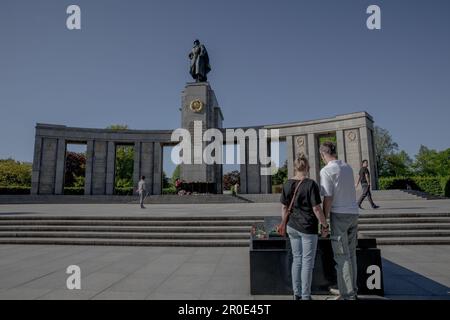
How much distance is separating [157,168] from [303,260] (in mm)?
31790

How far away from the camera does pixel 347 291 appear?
374cm

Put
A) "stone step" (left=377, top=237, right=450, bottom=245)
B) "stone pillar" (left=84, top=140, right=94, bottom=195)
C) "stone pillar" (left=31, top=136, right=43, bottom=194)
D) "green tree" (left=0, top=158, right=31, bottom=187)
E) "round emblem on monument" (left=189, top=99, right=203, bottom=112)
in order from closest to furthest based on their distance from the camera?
"stone step" (left=377, top=237, right=450, bottom=245) < "round emblem on monument" (left=189, top=99, right=203, bottom=112) < "stone pillar" (left=31, top=136, right=43, bottom=194) < "stone pillar" (left=84, top=140, right=94, bottom=195) < "green tree" (left=0, top=158, right=31, bottom=187)

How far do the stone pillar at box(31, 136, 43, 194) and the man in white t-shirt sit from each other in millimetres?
36163

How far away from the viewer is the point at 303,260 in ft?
11.8

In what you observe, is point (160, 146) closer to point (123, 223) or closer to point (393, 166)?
point (123, 223)

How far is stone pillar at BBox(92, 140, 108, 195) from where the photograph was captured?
1275 inches

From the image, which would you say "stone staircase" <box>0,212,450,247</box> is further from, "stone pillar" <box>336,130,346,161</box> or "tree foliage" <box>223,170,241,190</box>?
"tree foliage" <box>223,170,241,190</box>

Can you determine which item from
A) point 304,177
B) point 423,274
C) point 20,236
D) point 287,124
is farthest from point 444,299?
point 287,124

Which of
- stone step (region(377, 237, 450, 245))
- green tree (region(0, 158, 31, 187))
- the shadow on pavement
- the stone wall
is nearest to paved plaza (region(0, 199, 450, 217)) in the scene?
stone step (region(377, 237, 450, 245))

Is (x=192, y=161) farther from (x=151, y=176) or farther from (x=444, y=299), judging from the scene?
(x=444, y=299)

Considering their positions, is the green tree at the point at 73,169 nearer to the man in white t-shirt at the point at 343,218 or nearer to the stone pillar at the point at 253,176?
the stone pillar at the point at 253,176

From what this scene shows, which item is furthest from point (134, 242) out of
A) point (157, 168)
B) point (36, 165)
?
point (36, 165)

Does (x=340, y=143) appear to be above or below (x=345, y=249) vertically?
above

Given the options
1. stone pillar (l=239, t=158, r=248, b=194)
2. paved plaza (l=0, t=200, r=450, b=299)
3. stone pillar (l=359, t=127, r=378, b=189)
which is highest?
stone pillar (l=359, t=127, r=378, b=189)
